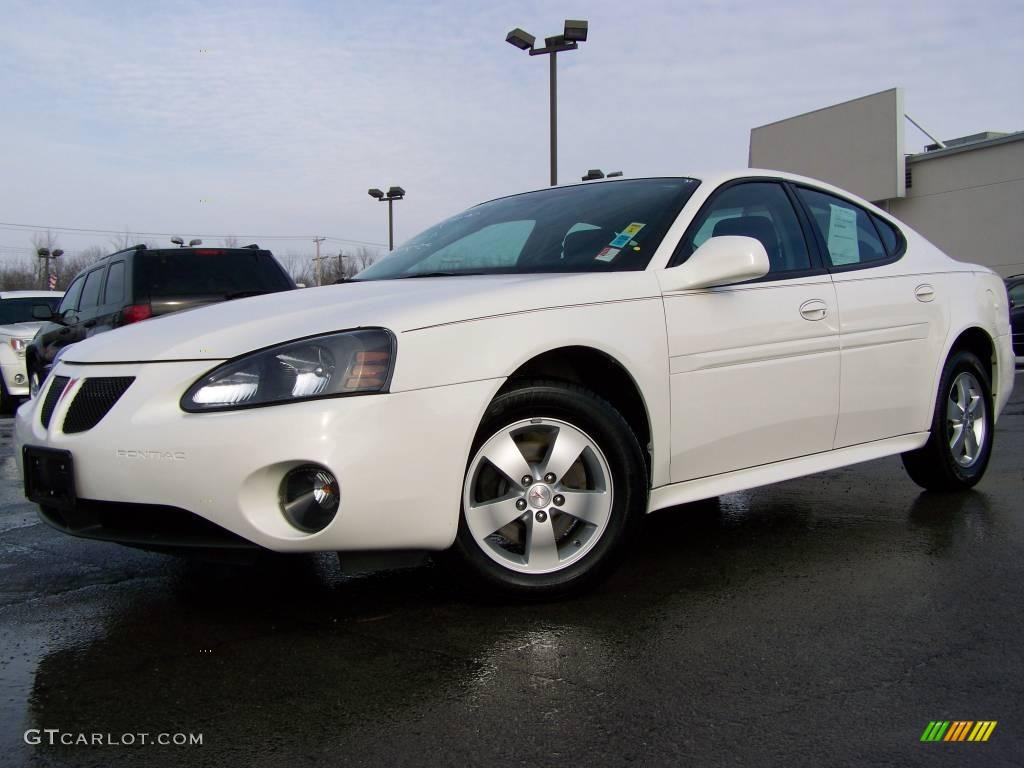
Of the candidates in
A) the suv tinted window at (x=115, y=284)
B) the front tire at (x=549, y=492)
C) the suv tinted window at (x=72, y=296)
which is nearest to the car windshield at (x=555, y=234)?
the front tire at (x=549, y=492)

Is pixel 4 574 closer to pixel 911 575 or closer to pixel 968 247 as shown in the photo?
pixel 911 575

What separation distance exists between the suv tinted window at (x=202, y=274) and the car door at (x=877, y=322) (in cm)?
489

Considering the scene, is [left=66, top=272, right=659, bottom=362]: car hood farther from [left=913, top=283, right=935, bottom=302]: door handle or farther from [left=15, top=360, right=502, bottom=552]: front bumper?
[left=913, top=283, right=935, bottom=302]: door handle

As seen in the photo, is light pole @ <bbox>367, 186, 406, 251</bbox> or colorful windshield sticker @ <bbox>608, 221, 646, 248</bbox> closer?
colorful windshield sticker @ <bbox>608, 221, 646, 248</bbox>

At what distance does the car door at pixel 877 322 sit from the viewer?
4199mm

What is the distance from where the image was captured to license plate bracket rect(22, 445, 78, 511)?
2.98 metres

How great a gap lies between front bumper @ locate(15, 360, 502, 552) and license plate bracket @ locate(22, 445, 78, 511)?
39mm

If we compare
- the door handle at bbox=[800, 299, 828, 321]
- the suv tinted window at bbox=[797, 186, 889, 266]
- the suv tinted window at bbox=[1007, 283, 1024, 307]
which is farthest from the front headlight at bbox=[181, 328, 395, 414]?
the suv tinted window at bbox=[1007, 283, 1024, 307]

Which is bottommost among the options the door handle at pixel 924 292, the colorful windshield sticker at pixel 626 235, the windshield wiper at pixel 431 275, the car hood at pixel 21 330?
the car hood at pixel 21 330

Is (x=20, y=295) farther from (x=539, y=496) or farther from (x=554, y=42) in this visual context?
(x=539, y=496)

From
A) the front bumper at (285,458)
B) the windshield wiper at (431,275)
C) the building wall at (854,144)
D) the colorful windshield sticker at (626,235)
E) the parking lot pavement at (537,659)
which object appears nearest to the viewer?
the parking lot pavement at (537,659)

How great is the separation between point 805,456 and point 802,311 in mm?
589

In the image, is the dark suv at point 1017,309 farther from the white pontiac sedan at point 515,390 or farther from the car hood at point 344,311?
the car hood at point 344,311

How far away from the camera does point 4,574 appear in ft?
12.4
